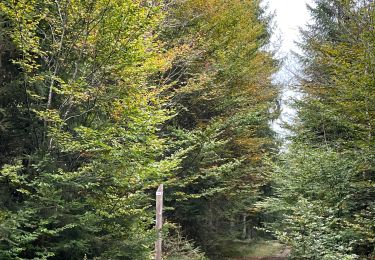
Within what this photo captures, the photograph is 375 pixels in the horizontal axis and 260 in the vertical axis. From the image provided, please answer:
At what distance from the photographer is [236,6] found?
47.5 ft

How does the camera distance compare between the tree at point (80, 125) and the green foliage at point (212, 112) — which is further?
the green foliage at point (212, 112)

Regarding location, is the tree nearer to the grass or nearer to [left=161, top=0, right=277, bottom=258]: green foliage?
[left=161, top=0, right=277, bottom=258]: green foliage

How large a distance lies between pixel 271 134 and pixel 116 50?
1614 centimetres

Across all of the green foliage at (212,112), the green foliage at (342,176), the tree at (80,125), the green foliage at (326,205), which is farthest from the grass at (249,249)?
the tree at (80,125)

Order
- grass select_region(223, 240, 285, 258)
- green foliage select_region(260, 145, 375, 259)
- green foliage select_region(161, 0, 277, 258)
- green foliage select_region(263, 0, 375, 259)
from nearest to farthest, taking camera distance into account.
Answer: green foliage select_region(260, 145, 375, 259) < green foliage select_region(263, 0, 375, 259) < green foliage select_region(161, 0, 277, 258) < grass select_region(223, 240, 285, 258)

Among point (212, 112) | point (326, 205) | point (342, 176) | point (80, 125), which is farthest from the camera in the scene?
point (212, 112)

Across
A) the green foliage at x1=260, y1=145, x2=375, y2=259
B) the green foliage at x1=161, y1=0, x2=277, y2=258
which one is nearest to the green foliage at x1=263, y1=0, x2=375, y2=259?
the green foliage at x1=260, y1=145, x2=375, y2=259

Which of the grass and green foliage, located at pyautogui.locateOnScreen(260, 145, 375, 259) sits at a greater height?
green foliage, located at pyautogui.locateOnScreen(260, 145, 375, 259)

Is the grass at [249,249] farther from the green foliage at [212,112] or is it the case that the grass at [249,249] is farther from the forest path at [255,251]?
the green foliage at [212,112]

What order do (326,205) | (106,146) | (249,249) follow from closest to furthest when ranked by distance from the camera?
(106,146)
(326,205)
(249,249)

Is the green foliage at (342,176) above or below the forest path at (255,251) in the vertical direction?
above

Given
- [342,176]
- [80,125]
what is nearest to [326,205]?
[342,176]

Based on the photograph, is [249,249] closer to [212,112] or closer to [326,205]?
[212,112]

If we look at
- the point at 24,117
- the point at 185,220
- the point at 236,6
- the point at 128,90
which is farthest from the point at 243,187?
the point at 24,117
